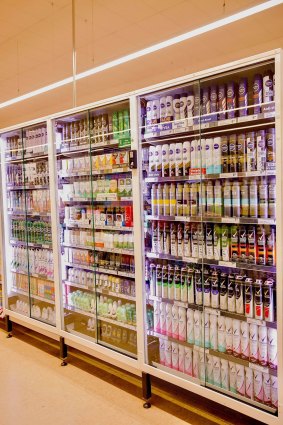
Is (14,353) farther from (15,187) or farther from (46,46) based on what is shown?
(46,46)

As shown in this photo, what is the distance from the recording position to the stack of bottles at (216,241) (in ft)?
7.61

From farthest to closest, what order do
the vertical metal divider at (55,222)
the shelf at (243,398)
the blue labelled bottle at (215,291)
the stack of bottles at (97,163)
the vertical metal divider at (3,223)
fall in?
the vertical metal divider at (3,223) → the vertical metal divider at (55,222) → the stack of bottles at (97,163) → the blue labelled bottle at (215,291) → the shelf at (243,398)

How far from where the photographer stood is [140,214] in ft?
9.22

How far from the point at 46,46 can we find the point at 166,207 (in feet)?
14.1

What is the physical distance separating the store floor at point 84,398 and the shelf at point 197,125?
218cm

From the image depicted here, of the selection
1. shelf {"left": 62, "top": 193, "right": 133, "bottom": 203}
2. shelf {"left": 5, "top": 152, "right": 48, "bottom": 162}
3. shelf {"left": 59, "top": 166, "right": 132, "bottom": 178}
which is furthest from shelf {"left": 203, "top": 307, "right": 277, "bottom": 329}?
shelf {"left": 5, "top": 152, "right": 48, "bottom": 162}

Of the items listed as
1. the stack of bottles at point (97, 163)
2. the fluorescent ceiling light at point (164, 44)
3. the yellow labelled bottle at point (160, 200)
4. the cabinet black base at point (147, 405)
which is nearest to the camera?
the cabinet black base at point (147, 405)

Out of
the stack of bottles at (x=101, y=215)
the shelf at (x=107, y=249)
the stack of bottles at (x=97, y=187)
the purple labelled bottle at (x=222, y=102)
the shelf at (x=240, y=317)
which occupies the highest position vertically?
the purple labelled bottle at (x=222, y=102)

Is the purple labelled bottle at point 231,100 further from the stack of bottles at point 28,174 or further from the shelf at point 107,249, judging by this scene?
the stack of bottles at point 28,174

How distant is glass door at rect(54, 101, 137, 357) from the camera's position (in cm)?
320

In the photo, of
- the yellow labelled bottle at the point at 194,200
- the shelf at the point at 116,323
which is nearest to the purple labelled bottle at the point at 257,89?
the yellow labelled bottle at the point at 194,200

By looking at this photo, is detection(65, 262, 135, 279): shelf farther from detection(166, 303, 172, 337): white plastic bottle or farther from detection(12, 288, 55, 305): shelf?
detection(12, 288, 55, 305): shelf

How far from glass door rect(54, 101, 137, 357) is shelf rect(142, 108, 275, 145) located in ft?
0.85

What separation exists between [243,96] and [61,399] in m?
2.84
